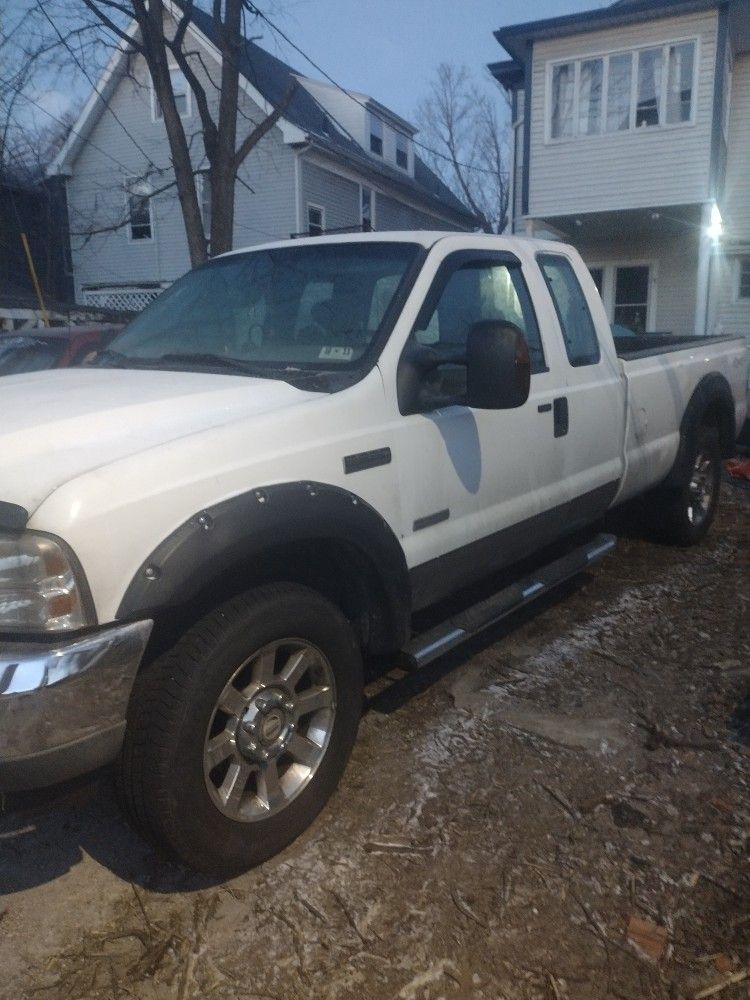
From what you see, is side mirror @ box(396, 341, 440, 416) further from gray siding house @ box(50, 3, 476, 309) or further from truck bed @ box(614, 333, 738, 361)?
gray siding house @ box(50, 3, 476, 309)

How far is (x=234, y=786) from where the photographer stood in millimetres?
2664

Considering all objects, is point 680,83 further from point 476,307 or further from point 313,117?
point 476,307

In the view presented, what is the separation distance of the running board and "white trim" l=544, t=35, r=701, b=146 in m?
13.8

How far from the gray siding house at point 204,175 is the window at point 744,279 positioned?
1013cm

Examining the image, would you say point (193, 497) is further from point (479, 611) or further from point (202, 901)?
point (479, 611)

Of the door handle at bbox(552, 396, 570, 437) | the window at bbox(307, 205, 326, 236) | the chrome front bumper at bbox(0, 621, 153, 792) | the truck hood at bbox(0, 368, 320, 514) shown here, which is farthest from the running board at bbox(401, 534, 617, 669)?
the window at bbox(307, 205, 326, 236)

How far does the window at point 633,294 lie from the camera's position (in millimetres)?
18906

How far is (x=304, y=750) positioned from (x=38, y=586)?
1.11 m

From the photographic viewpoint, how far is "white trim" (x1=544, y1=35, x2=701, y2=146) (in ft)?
52.0

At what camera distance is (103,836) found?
306 cm

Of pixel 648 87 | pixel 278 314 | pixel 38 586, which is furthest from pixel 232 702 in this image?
pixel 648 87

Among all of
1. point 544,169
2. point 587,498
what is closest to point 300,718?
point 587,498

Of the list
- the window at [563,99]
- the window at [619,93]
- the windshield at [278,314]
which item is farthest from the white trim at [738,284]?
the windshield at [278,314]

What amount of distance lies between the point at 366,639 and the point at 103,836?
1.12m
